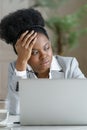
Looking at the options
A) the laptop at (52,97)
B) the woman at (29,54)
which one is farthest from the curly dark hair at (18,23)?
the laptop at (52,97)

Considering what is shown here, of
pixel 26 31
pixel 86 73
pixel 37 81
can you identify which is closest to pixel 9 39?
pixel 26 31

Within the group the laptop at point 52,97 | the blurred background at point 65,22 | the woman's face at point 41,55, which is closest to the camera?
the blurred background at point 65,22

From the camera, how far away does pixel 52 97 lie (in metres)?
1.30

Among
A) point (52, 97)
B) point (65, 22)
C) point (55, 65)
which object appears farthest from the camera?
point (55, 65)

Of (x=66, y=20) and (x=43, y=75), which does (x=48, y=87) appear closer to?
(x=66, y=20)

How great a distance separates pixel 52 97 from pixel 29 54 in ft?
1.71

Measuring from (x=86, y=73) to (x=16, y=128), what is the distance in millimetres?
806

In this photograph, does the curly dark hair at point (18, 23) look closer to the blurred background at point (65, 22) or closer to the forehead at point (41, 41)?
the forehead at point (41, 41)

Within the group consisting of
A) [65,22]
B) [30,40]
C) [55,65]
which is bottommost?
[55,65]

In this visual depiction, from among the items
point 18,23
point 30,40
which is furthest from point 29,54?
point 18,23

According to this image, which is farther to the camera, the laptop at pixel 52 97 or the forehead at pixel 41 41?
the forehead at pixel 41 41

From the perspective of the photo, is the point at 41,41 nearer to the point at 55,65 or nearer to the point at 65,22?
the point at 55,65

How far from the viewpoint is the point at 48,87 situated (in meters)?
1.30

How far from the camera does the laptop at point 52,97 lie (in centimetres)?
129
